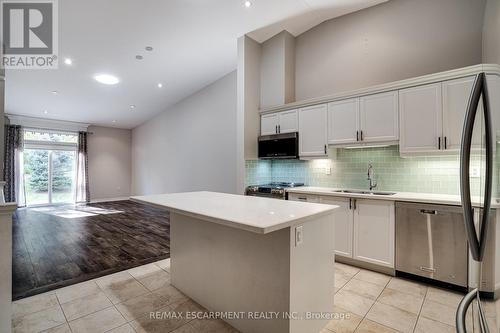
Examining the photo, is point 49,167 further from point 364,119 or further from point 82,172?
point 364,119

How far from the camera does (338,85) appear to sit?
3.77 metres

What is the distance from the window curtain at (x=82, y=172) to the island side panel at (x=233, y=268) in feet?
24.5

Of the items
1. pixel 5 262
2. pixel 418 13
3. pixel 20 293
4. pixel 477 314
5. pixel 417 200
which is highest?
pixel 418 13

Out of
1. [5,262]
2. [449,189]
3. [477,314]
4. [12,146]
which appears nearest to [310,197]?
[449,189]

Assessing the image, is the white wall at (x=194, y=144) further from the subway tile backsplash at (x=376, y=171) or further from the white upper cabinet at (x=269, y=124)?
the subway tile backsplash at (x=376, y=171)

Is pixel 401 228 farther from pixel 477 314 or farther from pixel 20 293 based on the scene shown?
pixel 20 293

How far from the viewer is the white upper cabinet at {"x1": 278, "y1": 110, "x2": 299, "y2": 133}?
Result: 3.80 metres

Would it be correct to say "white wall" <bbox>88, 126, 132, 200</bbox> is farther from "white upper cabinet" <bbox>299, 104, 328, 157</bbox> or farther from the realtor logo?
"white upper cabinet" <bbox>299, 104, 328, 157</bbox>

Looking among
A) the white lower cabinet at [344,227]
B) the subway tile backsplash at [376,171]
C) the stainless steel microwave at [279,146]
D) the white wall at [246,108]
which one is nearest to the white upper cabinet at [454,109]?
the subway tile backsplash at [376,171]

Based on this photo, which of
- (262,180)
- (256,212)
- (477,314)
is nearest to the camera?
(477,314)

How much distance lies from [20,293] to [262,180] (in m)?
3.37

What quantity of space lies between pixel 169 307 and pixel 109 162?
8392 millimetres

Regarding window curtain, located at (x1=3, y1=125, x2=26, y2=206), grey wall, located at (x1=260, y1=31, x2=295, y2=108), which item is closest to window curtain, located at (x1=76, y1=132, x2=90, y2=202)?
window curtain, located at (x1=3, y1=125, x2=26, y2=206)

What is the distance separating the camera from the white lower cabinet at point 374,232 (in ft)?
8.82
